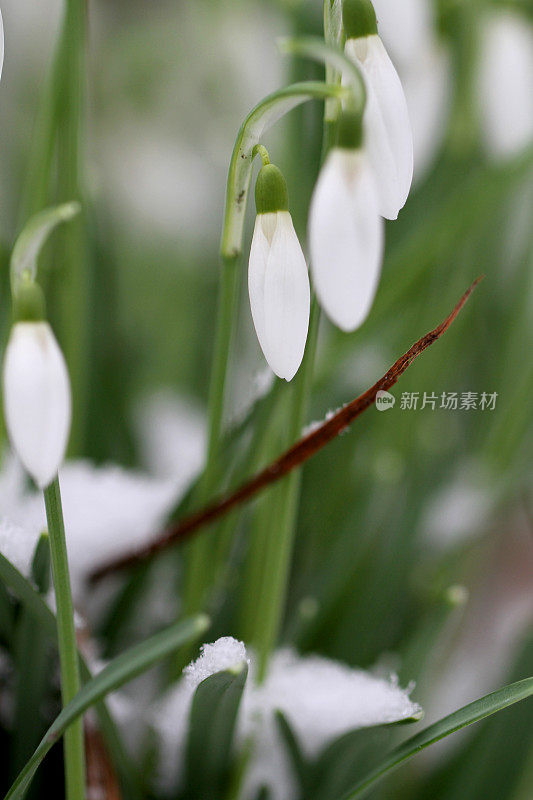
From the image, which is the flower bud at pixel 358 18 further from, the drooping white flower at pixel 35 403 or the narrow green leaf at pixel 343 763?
the narrow green leaf at pixel 343 763

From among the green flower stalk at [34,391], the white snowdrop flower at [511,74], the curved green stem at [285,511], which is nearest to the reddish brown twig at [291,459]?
the curved green stem at [285,511]

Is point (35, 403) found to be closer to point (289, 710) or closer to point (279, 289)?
point (279, 289)

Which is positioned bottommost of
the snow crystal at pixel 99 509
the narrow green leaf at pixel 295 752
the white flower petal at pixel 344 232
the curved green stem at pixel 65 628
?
the narrow green leaf at pixel 295 752

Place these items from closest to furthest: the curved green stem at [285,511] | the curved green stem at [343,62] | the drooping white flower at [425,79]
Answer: the curved green stem at [343,62] < the curved green stem at [285,511] < the drooping white flower at [425,79]

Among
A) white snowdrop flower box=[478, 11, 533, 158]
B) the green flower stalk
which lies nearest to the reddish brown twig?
the green flower stalk

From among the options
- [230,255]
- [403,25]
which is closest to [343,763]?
[230,255]

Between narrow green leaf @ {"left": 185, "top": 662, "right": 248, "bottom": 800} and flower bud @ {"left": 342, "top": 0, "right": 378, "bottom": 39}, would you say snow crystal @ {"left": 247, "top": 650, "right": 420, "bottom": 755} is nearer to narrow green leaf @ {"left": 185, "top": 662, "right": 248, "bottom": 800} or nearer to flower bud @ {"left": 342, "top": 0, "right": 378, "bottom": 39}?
narrow green leaf @ {"left": 185, "top": 662, "right": 248, "bottom": 800}

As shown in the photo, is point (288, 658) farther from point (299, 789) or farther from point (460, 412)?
point (460, 412)
